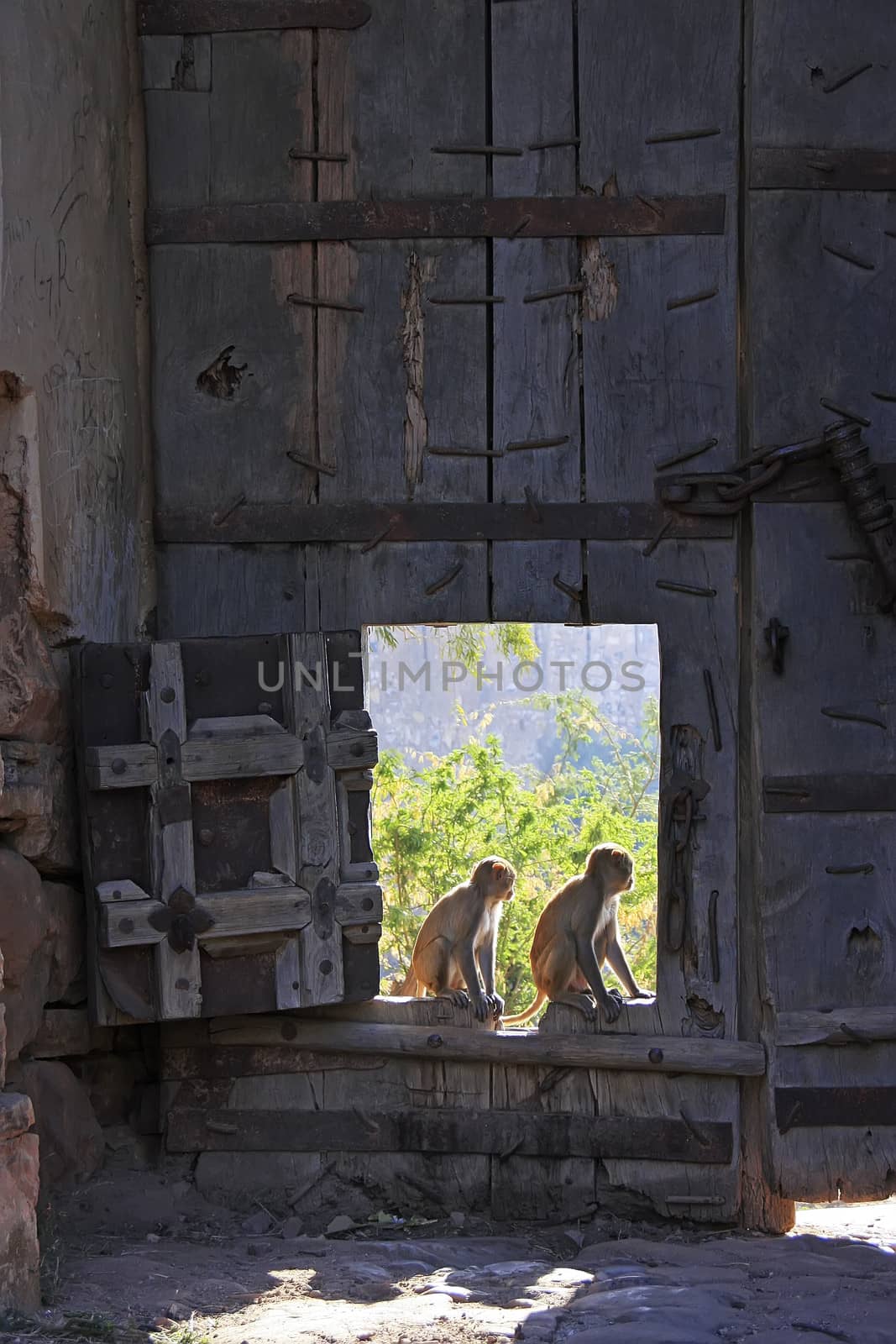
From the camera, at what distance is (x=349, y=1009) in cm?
534

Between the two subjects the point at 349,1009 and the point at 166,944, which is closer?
the point at 166,944

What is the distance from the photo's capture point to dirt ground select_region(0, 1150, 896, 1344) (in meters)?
3.68

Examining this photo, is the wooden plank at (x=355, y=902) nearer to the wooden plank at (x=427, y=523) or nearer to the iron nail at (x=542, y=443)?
the wooden plank at (x=427, y=523)

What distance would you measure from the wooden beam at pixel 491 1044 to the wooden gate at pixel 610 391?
8 centimetres

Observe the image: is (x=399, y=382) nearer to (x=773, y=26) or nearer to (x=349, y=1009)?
(x=773, y=26)

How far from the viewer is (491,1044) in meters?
5.30

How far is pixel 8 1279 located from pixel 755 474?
3.53 metres

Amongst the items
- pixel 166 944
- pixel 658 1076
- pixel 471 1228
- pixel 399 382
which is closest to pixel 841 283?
pixel 399 382

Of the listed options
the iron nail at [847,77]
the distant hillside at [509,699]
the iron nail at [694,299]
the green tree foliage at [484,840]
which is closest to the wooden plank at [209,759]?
the iron nail at [694,299]

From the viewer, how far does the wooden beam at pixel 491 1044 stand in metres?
5.23

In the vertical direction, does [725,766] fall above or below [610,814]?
above

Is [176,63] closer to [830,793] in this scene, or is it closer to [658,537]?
[658,537]

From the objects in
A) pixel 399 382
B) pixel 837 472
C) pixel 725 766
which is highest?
pixel 399 382

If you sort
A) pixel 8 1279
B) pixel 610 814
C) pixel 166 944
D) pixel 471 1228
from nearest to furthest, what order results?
pixel 8 1279 < pixel 166 944 < pixel 471 1228 < pixel 610 814
